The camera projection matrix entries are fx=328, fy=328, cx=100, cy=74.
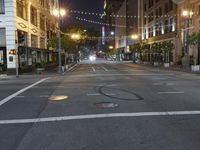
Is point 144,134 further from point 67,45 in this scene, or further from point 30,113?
point 67,45

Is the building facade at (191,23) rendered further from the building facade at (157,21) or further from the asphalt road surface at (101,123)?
the asphalt road surface at (101,123)

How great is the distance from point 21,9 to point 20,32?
13.8 feet

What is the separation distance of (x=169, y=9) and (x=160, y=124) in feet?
182

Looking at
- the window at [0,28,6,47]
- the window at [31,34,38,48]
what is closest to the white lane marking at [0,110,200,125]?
the window at [0,28,6,47]

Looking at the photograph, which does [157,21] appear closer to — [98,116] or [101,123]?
[98,116]

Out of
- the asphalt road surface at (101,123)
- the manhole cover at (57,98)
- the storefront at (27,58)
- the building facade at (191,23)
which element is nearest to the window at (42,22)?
the storefront at (27,58)

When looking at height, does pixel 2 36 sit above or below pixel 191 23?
below

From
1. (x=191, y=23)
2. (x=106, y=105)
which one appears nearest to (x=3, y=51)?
(x=106, y=105)

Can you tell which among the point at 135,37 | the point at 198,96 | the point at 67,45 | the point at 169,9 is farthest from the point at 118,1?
the point at 198,96

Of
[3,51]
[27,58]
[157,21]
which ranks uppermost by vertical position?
[157,21]

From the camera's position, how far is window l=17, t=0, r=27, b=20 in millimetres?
35406

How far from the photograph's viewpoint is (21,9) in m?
36.8

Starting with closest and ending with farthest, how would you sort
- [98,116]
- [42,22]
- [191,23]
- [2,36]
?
[98,116] → [2,36] → [191,23] → [42,22]

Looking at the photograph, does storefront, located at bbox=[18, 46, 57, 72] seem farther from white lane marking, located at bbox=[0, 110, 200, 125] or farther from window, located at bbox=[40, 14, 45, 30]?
white lane marking, located at bbox=[0, 110, 200, 125]
